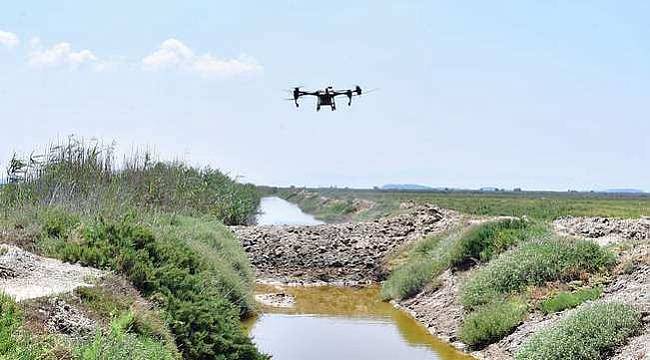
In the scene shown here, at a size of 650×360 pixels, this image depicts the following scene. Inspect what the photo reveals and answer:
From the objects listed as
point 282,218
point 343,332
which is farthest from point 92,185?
point 282,218

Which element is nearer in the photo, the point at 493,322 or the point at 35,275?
the point at 35,275

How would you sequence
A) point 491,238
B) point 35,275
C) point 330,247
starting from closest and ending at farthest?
point 35,275
point 491,238
point 330,247

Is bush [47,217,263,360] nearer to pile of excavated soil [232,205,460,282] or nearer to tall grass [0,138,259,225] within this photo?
tall grass [0,138,259,225]

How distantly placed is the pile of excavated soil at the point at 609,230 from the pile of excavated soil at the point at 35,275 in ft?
49.0

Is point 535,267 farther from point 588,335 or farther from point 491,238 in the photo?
point 588,335

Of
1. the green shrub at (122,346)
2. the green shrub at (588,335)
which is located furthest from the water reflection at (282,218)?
the green shrub at (122,346)

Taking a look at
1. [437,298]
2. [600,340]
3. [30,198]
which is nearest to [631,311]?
[600,340]

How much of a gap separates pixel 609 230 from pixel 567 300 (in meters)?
10.3

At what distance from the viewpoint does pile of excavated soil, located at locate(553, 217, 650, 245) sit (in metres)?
23.8

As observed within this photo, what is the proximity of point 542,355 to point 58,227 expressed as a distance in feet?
31.6

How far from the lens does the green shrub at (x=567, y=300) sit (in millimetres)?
16969

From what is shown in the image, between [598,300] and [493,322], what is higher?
[598,300]

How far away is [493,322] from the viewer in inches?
703

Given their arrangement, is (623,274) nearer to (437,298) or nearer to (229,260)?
(437,298)
